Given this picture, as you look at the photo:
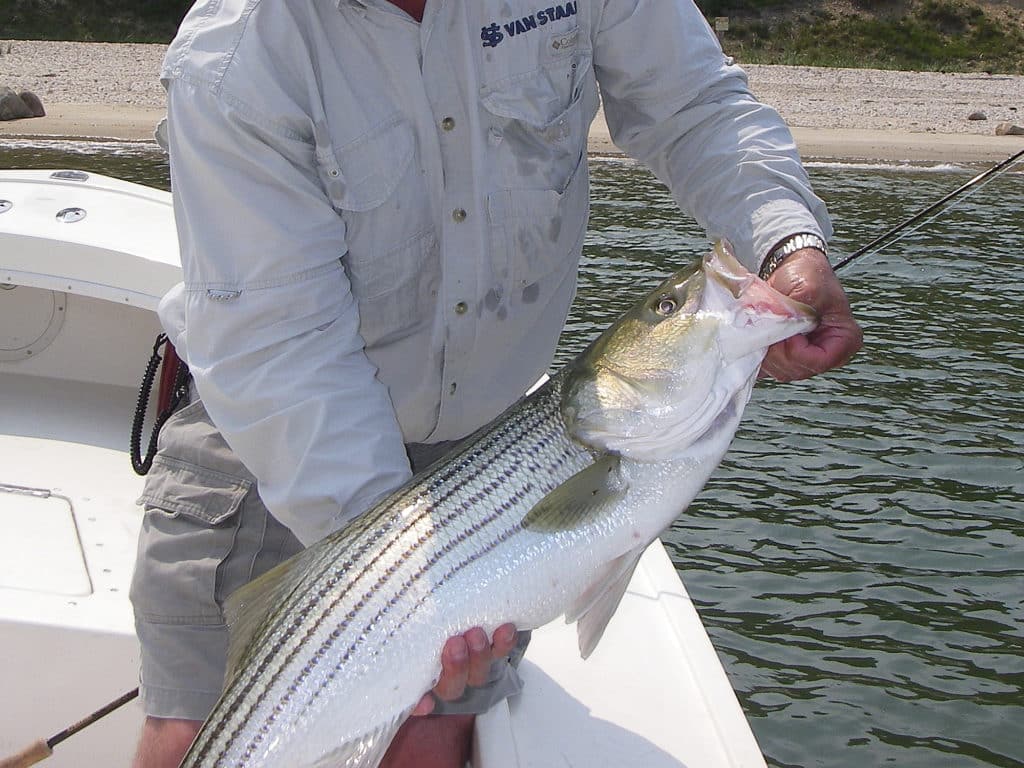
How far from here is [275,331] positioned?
279 centimetres

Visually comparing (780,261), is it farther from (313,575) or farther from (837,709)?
(837,709)

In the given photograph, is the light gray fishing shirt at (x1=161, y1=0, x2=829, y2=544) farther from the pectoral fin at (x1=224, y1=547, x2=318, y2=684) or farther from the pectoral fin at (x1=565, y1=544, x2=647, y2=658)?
the pectoral fin at (x1=565, y1=544, x2=647, y2=658)

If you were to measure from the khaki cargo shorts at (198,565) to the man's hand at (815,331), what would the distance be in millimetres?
987

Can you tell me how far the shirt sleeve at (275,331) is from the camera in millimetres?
2773

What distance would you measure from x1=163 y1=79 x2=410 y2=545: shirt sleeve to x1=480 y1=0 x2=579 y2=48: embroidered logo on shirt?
586 mm

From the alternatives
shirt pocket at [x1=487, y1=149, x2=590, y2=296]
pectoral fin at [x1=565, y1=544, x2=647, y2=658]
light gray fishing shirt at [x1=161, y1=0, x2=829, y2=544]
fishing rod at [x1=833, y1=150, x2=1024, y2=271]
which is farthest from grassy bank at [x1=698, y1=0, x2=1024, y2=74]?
pectoral fin at [x1=565, y1=544, x2=647, y2=658]

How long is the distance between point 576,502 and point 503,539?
0.57 feet

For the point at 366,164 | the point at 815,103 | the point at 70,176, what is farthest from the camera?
the point at 815,103

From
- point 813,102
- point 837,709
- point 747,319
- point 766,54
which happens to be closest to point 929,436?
point 837,709

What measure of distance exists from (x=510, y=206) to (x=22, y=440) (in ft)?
9.87

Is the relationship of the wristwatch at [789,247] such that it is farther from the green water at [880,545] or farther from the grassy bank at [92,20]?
the grassy bank at [92,20]

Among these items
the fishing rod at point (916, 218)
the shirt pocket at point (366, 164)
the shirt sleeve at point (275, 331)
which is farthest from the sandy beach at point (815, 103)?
the shirt sleeve at point (275, 331)

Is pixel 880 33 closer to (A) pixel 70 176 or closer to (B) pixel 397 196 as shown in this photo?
(A) pixel 70 176

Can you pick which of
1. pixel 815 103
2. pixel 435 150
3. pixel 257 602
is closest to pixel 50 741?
pixel 257 602
